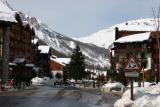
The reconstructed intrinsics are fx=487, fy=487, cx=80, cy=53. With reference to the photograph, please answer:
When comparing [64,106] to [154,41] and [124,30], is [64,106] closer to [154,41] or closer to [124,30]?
[154,41]

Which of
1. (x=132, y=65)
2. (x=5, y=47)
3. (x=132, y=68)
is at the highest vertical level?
(x=5, y=47)

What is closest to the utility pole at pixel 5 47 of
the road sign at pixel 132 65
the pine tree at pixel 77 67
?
the pine tree at pixel 77 67

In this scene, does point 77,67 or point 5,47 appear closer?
point 5,47

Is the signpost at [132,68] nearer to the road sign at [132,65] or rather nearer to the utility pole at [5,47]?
the road sign at [132,65]

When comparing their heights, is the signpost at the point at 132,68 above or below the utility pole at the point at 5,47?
below

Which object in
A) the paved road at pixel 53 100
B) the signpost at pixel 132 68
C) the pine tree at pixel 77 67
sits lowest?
the paved road at pixel 53 100

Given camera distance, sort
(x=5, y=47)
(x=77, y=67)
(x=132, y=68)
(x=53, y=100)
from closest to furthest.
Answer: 1. (x=132, y=68)
2. (x=53, y=100)
3. (x=5, y=47)
4. (x=77, y=67)

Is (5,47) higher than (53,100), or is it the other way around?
(5,47)

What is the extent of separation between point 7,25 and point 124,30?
158 ft

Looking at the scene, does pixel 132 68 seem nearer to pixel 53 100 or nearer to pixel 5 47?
pixel 53 100

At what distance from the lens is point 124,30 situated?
128875mm

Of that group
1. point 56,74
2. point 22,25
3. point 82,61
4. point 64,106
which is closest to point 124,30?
point 82,61

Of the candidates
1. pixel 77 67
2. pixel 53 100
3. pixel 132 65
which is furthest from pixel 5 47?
pixel 132 65

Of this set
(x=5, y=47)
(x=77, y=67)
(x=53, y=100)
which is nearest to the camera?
(x=53, y=100)
